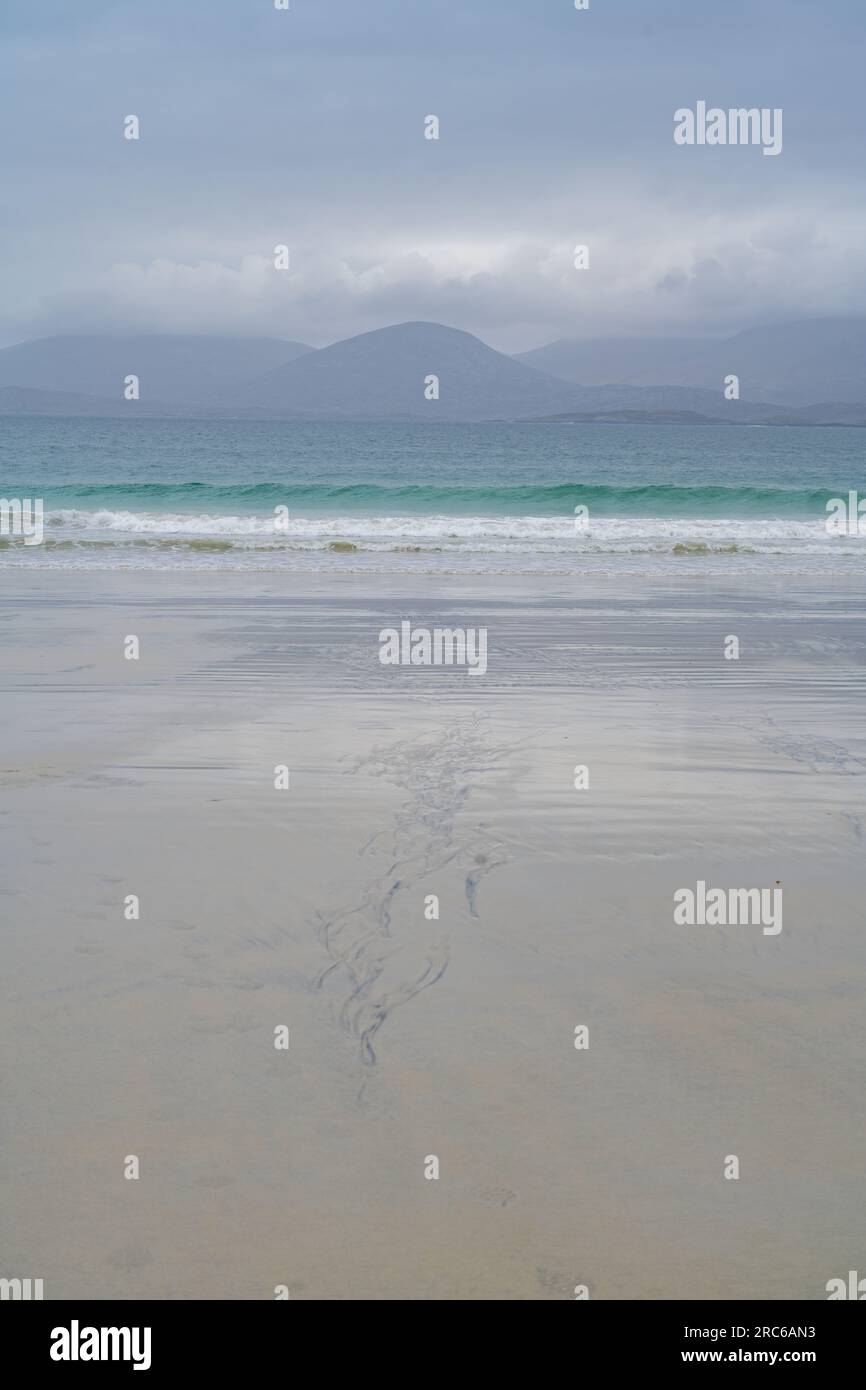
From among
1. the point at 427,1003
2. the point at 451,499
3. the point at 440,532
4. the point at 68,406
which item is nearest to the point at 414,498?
the point at 451,499

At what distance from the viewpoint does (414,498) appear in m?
33.8

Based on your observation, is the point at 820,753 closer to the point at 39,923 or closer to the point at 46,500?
the point at 39,923

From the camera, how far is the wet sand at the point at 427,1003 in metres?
2.58

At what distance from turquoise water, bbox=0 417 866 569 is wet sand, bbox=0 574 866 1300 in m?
10.9

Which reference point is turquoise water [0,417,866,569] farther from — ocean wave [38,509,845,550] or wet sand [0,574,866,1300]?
wet sand [0,574,866,1300]

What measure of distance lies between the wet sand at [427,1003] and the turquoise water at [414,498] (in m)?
10.9

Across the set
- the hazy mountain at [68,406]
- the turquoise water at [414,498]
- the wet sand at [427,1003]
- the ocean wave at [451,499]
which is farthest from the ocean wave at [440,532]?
the hazy mountain at [68,406]

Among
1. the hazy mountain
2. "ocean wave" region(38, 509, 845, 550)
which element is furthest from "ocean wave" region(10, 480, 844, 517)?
the hazy mountain

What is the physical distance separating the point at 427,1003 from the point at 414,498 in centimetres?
3094

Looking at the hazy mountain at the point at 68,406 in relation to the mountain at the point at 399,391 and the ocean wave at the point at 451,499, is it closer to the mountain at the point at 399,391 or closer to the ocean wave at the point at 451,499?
the mountain at the point at 399,391

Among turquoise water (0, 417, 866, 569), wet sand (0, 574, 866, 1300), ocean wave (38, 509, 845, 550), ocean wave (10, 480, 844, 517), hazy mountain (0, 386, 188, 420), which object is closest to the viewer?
wet sand (0, 574, 866, 1300)

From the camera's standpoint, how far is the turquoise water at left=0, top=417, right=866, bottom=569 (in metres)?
19.9
